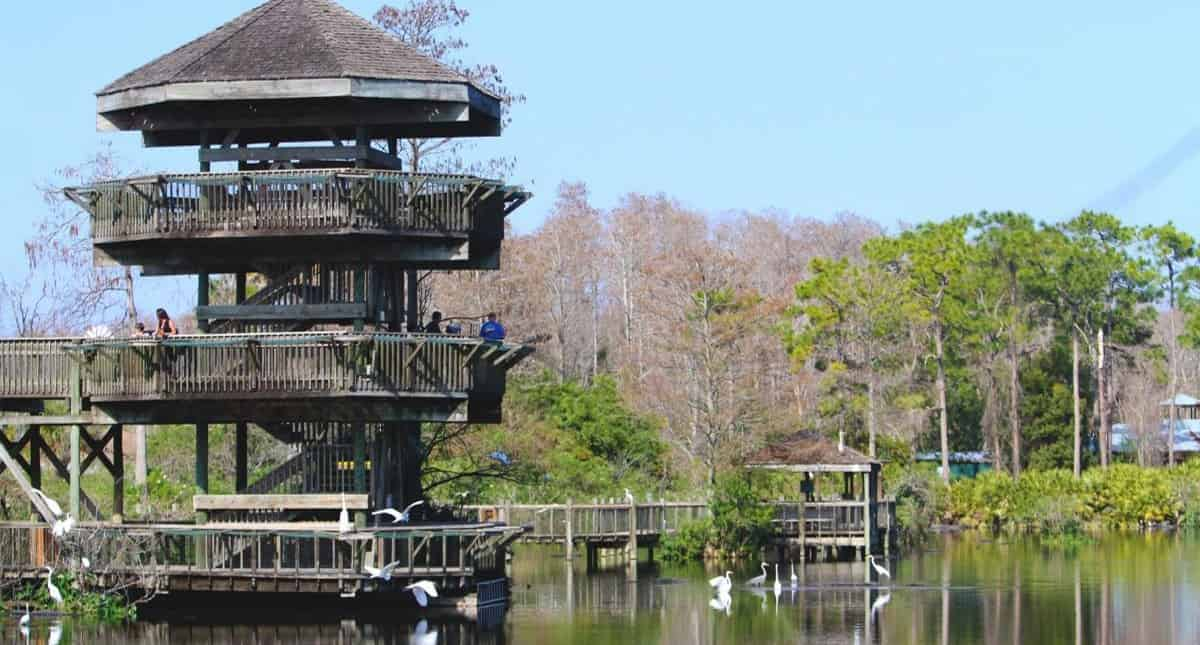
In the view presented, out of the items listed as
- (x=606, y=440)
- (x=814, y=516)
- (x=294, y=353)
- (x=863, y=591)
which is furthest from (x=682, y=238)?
(x=294, y=353)

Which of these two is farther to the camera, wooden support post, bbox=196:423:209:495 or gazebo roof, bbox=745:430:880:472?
gazebo roof, bbox=745:430:880:472

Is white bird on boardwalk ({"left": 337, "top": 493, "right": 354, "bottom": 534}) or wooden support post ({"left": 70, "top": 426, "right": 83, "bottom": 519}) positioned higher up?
wooden support post ({"left": 70, "top": 426, "right": 83, "bottom": 519})

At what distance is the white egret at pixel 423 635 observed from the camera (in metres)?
36.3

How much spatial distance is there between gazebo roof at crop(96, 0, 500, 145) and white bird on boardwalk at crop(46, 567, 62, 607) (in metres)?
9.24

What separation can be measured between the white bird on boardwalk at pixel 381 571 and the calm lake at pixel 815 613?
1034mm

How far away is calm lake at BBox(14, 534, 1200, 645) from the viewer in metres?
37.7

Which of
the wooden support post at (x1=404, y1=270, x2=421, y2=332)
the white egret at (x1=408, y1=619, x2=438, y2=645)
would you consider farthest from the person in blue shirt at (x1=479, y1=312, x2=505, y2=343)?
the white egret at (x1=408, y1=619, x2=438, y2=645)

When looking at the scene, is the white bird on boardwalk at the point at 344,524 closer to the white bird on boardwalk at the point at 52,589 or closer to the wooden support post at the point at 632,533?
the white bird on boardwalk at the point at 52,589

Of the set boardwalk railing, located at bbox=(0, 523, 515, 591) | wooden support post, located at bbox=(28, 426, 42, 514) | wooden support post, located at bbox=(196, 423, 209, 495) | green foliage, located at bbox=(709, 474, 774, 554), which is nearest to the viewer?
boardwalk railing, located at bbox=(0, 523, 515, 591)

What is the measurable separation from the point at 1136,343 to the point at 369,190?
57.3m

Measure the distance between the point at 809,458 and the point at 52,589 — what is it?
24.9 metres

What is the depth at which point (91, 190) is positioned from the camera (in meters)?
41.5

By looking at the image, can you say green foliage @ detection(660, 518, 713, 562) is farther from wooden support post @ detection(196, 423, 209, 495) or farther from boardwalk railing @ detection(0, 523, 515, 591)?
wooden support post @ detection(196, 423, 209, 495)

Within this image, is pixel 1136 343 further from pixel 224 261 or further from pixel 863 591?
pixel 224 261
